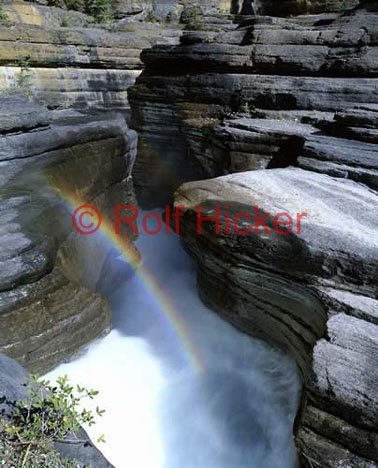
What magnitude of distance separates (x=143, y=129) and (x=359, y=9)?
250 inches

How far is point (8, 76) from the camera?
12594 millimetres

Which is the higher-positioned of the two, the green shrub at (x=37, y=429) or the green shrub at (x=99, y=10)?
the green shrub at (x=99, y=10)

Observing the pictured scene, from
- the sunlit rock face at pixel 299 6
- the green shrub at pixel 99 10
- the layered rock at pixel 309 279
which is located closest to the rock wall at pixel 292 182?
the layered rock at pixel 309 279

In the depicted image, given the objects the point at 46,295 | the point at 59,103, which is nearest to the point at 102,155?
the point at 46,295

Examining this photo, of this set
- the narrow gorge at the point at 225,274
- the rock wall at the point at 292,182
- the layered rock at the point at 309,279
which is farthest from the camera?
the narrow gorge at the point at 225,274

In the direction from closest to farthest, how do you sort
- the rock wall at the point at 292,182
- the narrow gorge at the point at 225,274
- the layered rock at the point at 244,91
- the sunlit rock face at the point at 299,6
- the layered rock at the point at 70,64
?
the rock wall at the point at 292,182 → the narrow gorge at the point at 225,274 → the layered rock at the point at 244,91 → the layered rock at the point at 70,64 → the sunlit rock face at the point at 299,6

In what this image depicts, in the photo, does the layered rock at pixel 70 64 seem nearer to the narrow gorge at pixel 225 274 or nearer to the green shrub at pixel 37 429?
the narrow gorge at pixel 225 274

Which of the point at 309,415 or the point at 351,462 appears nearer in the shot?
the point at 351,462

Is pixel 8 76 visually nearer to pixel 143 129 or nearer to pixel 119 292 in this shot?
pixel 143 129

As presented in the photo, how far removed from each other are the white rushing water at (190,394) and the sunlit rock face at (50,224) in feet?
1.69

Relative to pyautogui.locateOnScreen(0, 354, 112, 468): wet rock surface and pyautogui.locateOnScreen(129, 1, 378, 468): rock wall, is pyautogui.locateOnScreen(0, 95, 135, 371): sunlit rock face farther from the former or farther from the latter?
pyautogui.locateOnScreen(129, 1, 378, 468): rock wall

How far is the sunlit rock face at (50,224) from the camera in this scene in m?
4.19

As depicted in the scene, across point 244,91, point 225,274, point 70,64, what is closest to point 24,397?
point 225,274

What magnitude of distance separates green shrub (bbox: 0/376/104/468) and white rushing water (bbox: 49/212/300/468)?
166 cm
